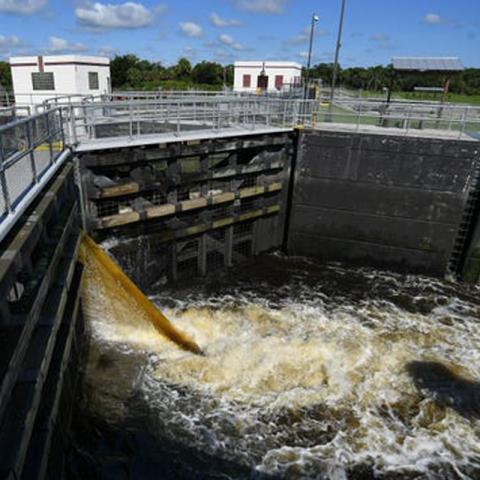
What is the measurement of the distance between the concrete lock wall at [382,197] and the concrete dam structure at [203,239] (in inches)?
1.6

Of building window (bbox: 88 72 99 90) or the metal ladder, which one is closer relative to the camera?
the metal ladder

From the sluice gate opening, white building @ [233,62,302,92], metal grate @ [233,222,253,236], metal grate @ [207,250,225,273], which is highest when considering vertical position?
white building @ [233,62,302,92]

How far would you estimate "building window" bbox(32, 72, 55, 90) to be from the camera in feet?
103

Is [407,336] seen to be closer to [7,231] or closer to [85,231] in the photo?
[85,231]

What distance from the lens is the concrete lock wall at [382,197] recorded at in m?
12.6

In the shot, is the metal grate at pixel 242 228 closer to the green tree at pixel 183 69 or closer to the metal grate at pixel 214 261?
the metal grate at pixel 214 261

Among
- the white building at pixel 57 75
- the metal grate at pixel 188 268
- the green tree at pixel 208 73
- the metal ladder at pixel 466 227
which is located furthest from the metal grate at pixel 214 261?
the green tree at pixel 208 73

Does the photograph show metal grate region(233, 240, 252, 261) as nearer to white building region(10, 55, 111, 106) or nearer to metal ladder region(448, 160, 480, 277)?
metal ladder region(448, 160, 480, 277)

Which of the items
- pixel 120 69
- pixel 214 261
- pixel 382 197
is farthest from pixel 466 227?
pixel 120 69

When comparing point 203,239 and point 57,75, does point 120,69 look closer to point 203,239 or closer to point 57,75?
point 57,75

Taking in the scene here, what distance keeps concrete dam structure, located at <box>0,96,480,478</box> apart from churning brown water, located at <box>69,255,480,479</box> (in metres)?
0.06

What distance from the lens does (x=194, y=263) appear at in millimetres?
12438

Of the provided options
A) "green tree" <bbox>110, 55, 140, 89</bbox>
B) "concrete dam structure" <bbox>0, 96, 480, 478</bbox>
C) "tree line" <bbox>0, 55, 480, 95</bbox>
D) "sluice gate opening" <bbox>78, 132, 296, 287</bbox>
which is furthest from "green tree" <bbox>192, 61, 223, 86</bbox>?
"sluice gate opening" <bbox>78, 132, 296, 287</bbox>

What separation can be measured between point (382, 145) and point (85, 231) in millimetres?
8854
